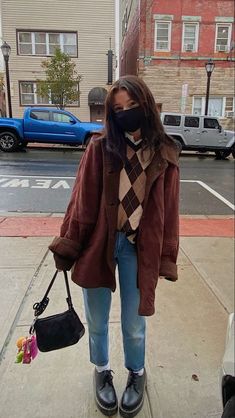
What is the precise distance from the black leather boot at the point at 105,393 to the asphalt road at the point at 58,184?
289 cm

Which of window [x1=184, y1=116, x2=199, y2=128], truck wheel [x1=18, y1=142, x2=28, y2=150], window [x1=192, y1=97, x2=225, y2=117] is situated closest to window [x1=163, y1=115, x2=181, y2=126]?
window [x1=184, y1=116, x2=199, y2=128]

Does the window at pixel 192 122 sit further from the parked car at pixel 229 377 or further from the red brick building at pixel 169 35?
the parked car at pixel 229 377

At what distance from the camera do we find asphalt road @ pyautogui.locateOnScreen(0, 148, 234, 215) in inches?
238

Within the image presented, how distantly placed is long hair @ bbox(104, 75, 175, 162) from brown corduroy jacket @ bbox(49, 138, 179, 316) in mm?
44

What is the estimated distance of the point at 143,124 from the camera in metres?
1.53

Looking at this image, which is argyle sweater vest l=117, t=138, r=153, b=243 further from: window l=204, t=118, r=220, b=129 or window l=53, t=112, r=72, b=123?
window l=204, t=118, r=220, b=129

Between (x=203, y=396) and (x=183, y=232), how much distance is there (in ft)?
9.28

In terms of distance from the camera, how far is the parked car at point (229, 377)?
125 centimetres

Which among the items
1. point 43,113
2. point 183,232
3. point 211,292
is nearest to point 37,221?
point 183,232

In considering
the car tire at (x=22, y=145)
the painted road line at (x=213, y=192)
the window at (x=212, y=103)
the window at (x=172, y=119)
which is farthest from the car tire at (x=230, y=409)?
the car tire at (x=22, y=145)

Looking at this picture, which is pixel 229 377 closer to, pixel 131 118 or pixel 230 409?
pixel 230 409

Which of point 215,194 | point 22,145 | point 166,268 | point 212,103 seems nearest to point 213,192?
point 215,194

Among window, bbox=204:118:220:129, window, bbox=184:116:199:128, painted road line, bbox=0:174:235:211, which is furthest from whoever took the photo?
window, bbox=184:116:199:128

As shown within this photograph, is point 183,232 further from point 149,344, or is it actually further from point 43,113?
point 43,113
